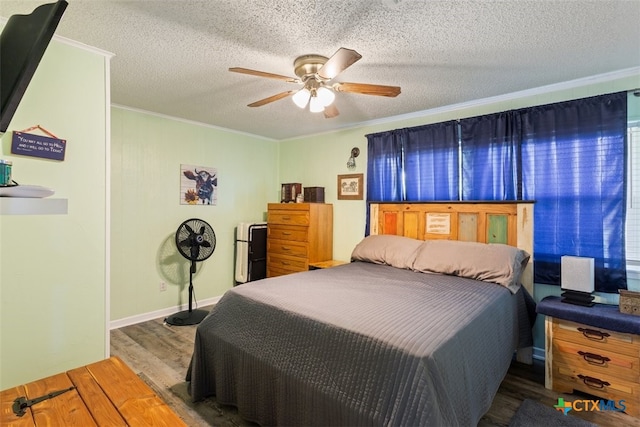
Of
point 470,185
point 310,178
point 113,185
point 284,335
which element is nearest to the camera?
point 284,335

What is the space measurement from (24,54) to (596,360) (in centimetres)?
325

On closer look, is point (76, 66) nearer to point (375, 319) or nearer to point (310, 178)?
point (375, 319)

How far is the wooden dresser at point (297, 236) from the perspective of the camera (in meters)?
3.98

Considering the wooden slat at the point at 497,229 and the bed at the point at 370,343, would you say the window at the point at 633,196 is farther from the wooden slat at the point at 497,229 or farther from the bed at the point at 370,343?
the wooden slat at the point at 497,229

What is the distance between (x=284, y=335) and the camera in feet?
5.76

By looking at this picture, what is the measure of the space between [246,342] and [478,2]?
90.3 inches

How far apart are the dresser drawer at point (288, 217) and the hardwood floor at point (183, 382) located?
1674 millimetres

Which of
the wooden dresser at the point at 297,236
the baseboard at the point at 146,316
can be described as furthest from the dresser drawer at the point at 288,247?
the baseboard at the point at 146,316

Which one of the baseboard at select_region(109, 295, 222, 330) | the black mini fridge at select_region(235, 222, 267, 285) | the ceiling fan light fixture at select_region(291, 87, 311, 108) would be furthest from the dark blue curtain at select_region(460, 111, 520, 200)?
the baseboard at select_region(109, 295, 222, 330)

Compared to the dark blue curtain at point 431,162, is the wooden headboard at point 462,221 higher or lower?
lower

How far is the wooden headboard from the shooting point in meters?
2.76

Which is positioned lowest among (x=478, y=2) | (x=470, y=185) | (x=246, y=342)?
(x=246, y=342)

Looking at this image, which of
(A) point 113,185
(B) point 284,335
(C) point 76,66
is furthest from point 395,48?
(A) point 113,185

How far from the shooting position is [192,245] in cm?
345
